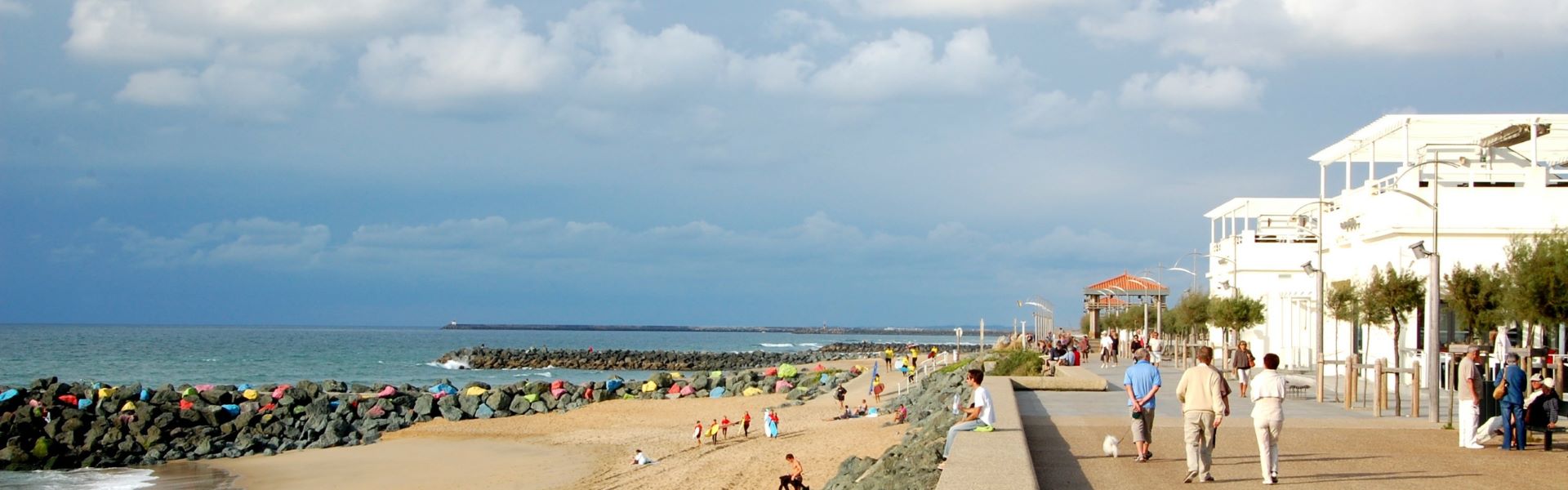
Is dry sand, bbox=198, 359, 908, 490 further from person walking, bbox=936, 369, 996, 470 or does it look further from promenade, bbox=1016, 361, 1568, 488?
person walking, bbox=936, 369, 996, 470

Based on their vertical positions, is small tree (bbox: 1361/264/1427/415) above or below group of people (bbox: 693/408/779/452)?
above

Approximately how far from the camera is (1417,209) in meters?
26.3

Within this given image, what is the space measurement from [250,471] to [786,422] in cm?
1179

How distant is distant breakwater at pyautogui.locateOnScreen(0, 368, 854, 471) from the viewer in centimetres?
2952

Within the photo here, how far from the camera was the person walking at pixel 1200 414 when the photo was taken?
10.4 metres

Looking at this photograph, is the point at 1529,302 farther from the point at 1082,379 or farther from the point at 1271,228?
the point at 1271,228

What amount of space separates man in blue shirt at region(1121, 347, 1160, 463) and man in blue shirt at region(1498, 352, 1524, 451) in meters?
3.59

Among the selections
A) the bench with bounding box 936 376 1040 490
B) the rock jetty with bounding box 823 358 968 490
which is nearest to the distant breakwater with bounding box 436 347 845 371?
the rock jetty with bounding box 823 358 968 490

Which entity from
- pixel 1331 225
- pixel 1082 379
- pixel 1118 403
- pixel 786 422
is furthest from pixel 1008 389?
pixel 1331 225

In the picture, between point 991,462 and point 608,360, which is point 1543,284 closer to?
point 991,462

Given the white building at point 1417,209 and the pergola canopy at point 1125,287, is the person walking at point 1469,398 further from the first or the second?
the pergola canopy at point 1125,287

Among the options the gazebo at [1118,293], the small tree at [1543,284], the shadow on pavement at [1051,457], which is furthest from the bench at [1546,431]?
the gazebo at [1118,293]

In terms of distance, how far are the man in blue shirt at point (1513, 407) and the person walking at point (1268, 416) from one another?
357cm

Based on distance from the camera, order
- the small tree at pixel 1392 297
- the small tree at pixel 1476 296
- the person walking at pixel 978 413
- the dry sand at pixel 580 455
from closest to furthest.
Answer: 1. the person walking at pixel 978 413
2. the small tree at pixel 1476 296
3. the dry sand at pixel 580 455
4. the small tree at pixel 1392 297
